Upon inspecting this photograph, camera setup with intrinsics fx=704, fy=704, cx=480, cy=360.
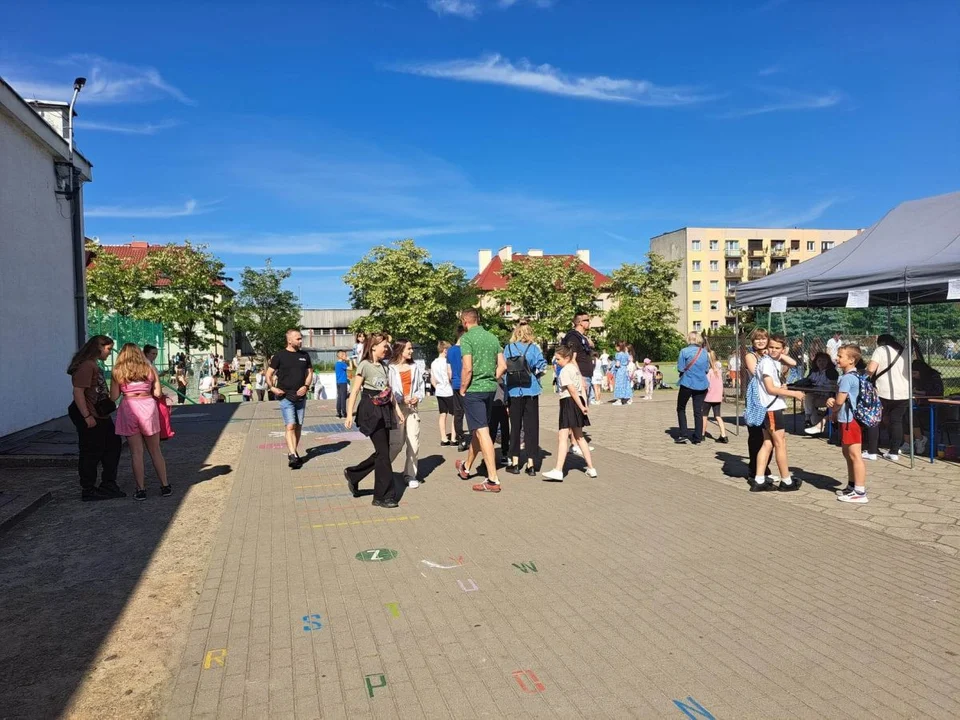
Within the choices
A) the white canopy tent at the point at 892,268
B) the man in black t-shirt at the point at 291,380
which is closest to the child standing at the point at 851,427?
the white canopy tent at the point at 892,268

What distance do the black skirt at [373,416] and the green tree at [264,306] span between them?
67.5m

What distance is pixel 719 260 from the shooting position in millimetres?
90312

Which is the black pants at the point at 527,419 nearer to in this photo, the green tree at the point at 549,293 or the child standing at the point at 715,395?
the child standing at the point at 715,395

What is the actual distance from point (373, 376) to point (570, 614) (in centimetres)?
372

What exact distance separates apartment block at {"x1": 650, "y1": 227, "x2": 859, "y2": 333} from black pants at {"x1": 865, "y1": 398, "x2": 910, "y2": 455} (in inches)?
3208

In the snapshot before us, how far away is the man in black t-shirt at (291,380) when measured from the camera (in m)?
9.27

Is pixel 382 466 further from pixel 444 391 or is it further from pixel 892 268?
pixel 892 268

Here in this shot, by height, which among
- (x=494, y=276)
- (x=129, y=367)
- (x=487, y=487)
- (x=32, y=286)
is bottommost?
(x=487, y=487)

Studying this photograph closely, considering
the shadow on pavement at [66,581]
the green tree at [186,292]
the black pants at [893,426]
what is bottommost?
the shadow on pavement at [66,581]

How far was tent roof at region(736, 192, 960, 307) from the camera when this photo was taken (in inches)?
358

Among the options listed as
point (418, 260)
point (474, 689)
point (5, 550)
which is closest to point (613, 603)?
point (474, 689)

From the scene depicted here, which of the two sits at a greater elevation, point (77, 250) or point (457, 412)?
point (77, 250)

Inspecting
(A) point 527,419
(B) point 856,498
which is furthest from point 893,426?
(A) point 527,419

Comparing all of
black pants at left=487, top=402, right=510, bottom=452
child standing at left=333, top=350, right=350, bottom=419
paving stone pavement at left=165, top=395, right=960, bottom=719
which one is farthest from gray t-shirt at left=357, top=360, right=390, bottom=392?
child standing at left=333, top=350, right=350, bottom=419
